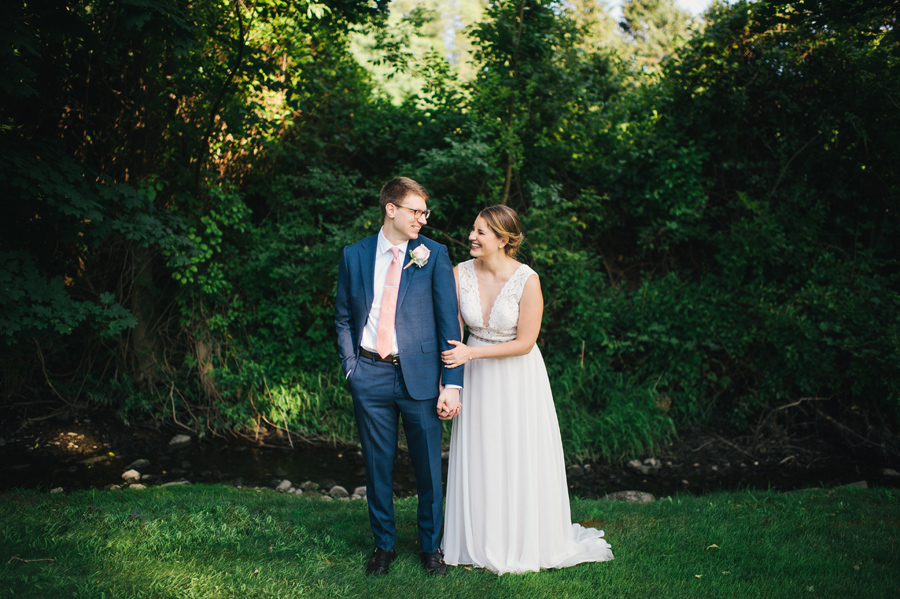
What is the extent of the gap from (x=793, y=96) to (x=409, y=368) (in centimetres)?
724

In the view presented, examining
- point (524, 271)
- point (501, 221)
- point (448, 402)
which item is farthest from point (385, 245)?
point (448, 402)

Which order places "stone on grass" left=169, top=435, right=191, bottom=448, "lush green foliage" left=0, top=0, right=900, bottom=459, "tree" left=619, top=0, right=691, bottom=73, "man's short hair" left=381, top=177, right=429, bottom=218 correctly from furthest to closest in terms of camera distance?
"tree" left=619, top=0, right=691, bottom=73
"stone on grass" left=169, top=435, right=191, bottom=448
"lush green foliage" left=0, top=0, right=900, bottom=459
"man's short hair" left=381, top=177, right=429, bottom=218

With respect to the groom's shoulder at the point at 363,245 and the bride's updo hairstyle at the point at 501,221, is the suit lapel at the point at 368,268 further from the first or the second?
the bride's updo hairstyle at the point at 501,221

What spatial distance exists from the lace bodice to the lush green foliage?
3.33 metres

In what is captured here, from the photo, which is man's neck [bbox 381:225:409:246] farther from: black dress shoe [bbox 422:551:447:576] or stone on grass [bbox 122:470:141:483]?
stone on grass [bbox 122:470:141:483]

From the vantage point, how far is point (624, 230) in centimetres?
884

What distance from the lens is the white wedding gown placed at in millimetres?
3467


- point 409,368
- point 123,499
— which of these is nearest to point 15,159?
point 123,499

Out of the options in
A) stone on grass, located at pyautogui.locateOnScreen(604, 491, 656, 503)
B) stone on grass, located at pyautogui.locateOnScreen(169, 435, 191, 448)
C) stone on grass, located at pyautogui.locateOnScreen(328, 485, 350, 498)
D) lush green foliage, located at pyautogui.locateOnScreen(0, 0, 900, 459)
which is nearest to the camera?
stone on grass, located at pyautogui.locateOnScreen(604, 491, 656, 503)

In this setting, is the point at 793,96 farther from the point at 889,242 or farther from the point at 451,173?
the point at 451,173

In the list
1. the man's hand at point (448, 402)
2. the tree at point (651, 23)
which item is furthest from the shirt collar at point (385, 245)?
the tree at point (651, 23)

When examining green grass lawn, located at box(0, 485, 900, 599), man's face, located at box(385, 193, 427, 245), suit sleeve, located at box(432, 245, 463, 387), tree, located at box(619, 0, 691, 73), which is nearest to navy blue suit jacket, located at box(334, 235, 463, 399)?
suit sleeve, located at box(432, 245, 463, 387)

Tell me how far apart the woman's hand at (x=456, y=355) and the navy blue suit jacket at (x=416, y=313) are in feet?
0.11

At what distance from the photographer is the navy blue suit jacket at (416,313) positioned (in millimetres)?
3277
